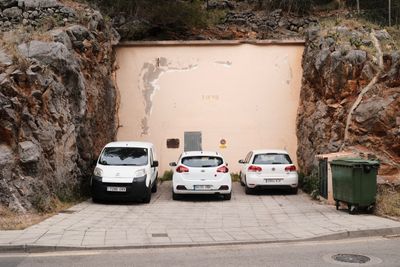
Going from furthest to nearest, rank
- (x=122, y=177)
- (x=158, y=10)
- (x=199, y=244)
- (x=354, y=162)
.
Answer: (x=158, y=10) → (x=122, y=177) → (x=354, y=162) → (x=199, y=244)

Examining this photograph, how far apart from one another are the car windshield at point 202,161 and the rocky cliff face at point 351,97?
Answer: 413 cm

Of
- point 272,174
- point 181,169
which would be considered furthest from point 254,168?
point 181,169

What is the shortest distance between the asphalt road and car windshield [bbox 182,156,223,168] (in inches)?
275

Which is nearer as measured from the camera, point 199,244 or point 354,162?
point 199,244

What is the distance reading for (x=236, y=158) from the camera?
2191cm

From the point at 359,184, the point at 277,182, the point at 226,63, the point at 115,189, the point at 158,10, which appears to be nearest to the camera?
the point at 359,184

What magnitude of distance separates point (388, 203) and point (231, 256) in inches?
234

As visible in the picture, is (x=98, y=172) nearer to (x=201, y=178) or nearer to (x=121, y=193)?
(x=121, y=193)

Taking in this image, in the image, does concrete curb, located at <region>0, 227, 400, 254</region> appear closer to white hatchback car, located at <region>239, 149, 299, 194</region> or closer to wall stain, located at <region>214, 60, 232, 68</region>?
white hatchback car, located at <region>239, 149, 299, 194</region>

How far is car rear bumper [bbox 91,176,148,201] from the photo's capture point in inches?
599

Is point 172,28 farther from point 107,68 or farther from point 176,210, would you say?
point 176,210

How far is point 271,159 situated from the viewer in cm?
1781

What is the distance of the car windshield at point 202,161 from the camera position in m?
16.6

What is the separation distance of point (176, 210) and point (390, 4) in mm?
19164
